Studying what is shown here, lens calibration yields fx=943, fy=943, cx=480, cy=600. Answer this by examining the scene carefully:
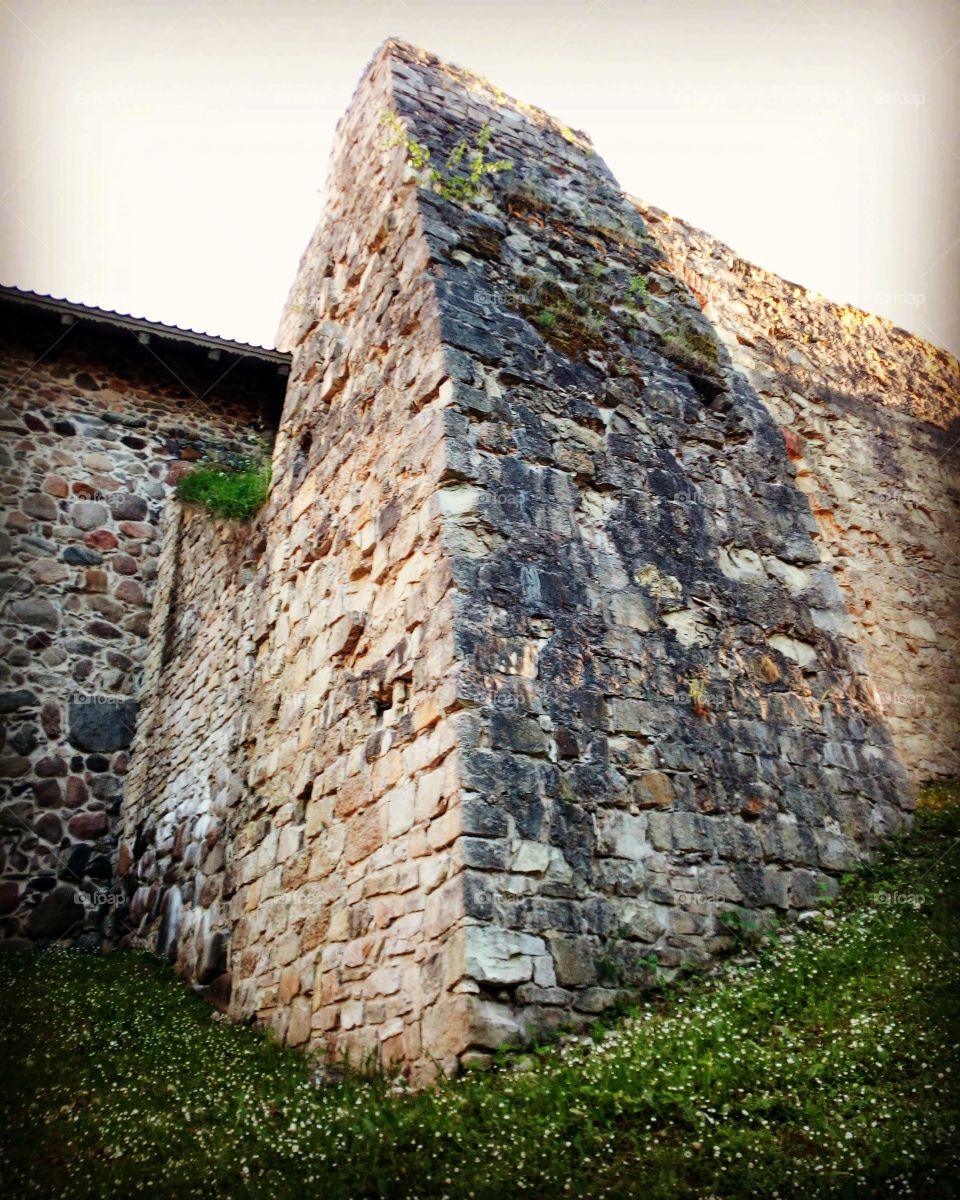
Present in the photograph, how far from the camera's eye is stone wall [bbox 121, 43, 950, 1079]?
12.3ft

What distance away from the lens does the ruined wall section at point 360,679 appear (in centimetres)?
376

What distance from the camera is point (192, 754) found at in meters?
6.59

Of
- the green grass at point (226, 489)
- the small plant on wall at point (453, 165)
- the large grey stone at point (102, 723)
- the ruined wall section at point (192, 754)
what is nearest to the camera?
the small plant on wall at point (453, 165)

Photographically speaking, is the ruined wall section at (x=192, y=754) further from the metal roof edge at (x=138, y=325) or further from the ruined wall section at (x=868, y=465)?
the ruined wall section at (x=868, y=465)

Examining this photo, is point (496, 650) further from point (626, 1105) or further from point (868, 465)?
point (868, 465)

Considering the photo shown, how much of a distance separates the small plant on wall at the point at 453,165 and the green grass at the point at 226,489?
241 cm

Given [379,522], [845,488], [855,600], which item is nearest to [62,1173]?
[379,522]

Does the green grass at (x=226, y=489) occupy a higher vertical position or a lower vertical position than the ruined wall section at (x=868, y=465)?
lower

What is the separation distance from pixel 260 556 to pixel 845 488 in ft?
14.5

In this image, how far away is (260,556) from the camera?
645 centimetres

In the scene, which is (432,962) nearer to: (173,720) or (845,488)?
(173,720)

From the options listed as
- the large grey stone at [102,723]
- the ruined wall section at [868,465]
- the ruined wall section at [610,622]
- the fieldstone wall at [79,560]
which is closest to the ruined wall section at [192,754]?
the large grey stone at [102,723]

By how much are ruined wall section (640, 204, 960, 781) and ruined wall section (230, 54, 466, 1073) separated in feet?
7.48

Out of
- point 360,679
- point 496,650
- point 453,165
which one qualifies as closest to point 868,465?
point 453,165
